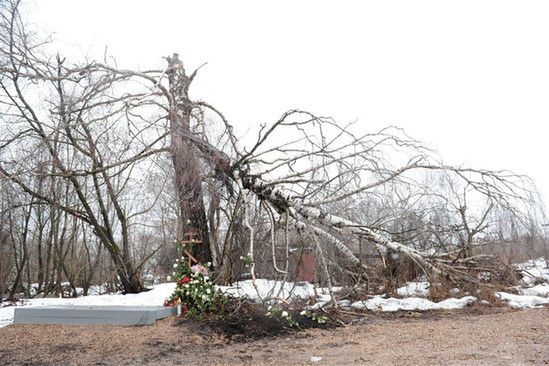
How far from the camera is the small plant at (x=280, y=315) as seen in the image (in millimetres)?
6821

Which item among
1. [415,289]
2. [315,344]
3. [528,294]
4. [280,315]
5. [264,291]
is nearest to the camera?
[315,344]

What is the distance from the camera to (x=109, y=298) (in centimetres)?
935

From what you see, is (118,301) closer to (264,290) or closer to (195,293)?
(195,293)

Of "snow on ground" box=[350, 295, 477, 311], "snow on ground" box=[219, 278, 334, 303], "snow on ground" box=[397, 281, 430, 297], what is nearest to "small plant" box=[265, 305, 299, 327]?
"snow on ground" box=[219, 278, 334, 303]

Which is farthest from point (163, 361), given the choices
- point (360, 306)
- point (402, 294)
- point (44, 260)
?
point (44, 260)

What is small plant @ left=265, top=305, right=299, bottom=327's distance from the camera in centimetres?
682

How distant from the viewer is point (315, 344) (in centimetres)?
593

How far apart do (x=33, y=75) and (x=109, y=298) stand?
4356 mm

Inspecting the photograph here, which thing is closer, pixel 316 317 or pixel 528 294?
pixel 316 317

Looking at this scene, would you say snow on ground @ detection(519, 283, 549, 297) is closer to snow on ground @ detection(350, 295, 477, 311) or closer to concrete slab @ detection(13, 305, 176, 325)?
snow on ground @ detection(350, 295, 477, 311)

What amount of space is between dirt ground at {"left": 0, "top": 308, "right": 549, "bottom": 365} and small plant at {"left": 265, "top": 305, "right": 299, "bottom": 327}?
26 centimetres

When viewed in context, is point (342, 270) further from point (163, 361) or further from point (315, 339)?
point (163, 361)

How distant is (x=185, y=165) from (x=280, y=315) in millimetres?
2919

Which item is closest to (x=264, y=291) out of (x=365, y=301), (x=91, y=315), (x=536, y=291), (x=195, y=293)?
(x=195, y=293)
